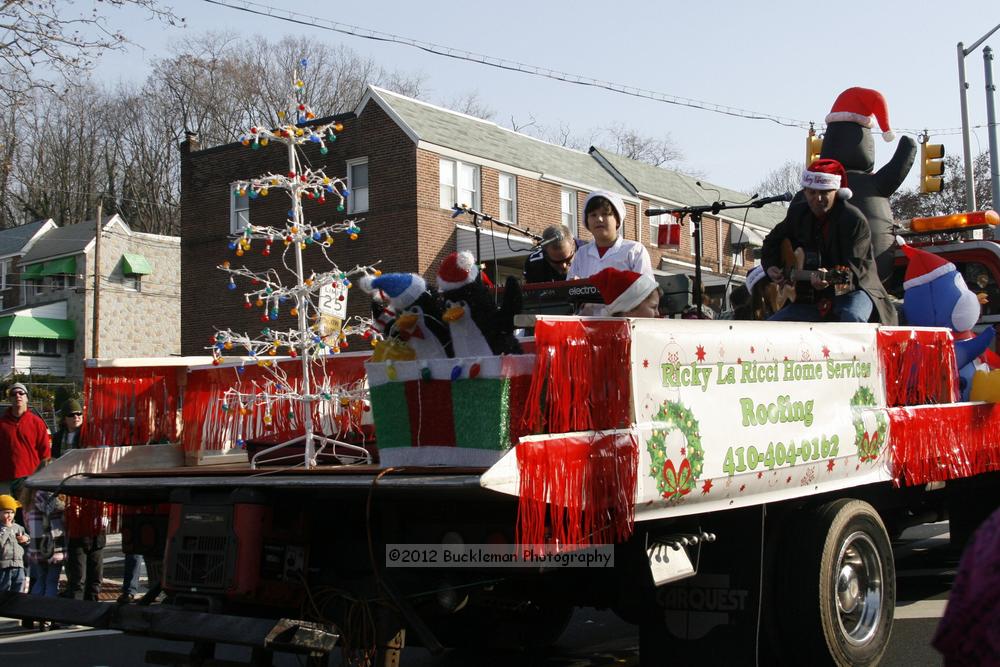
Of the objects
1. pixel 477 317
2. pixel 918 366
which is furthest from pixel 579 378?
pixel 918 366

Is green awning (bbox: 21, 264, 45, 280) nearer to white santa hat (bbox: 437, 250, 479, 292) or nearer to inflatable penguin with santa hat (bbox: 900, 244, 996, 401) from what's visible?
inflatable penguin with santa hat (bbox: 900, 244, 996, 401)

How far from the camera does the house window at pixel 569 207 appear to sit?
30.8 meters

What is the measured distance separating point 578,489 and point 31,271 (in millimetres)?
49646

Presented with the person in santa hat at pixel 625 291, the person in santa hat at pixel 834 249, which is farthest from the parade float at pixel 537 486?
the person in santa hat at pixel 834 249

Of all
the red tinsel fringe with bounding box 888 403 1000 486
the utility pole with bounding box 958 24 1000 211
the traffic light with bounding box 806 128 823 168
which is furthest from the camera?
the utility pole with bounding box 958 24 1000 211

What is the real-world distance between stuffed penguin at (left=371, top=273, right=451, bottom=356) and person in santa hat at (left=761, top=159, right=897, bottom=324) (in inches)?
101

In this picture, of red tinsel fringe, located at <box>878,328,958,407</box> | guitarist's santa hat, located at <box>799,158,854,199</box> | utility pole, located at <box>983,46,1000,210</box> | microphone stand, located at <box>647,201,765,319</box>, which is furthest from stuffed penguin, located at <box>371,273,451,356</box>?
utility pole, located at <box>983,46,1000,210</box>

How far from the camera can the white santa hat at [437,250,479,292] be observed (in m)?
4.84

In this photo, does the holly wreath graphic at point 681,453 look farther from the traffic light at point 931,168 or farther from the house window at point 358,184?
the house window at point 358,184

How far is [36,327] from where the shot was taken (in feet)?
148

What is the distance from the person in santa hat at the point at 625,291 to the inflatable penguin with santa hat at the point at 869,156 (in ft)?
11.2

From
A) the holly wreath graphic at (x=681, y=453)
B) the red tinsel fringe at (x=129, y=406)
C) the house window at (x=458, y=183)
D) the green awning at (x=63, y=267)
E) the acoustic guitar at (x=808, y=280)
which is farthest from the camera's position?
the green awning at (x=63, y=267)

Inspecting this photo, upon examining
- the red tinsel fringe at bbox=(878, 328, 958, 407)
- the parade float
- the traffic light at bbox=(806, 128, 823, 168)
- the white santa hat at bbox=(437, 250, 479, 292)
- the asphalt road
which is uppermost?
the traffic light at bbox=(806, 128, 823, 168)

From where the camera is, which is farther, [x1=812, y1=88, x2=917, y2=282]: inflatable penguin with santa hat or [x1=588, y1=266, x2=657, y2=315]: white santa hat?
[x1=812, y1=88, x2=917, y2=282]: inflatable penguin with santa hat
